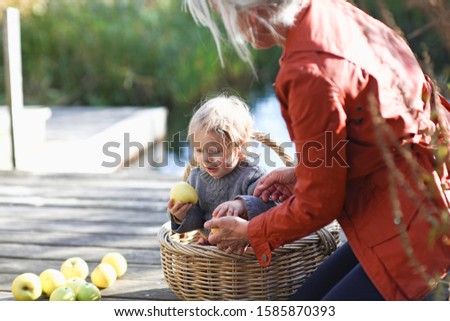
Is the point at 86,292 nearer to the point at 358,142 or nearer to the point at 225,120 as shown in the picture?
the point at 225,120

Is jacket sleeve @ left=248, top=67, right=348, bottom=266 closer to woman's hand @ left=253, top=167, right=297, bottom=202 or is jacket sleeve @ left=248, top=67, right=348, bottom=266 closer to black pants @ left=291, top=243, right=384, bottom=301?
black pants @ left=291, top=243, right=384, bottom=301

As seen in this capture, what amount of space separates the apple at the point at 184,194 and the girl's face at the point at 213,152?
0.09m

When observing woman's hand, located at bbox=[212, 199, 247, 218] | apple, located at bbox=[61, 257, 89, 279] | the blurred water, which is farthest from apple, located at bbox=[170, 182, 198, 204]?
the blurred water

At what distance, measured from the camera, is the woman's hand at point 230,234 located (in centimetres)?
203

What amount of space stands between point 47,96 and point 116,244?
5.45 m

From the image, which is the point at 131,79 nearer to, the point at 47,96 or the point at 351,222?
the point at 47,96

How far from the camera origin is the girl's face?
95.0 inches

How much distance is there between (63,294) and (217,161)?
0.66m

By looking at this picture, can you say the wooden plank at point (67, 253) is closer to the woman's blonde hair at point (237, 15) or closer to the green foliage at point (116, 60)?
the woman's blonde hair at point (237, 15)

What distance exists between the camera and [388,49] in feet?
6.08

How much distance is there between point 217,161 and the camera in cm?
244

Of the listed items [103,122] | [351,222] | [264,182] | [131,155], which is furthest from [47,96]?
[351,222]

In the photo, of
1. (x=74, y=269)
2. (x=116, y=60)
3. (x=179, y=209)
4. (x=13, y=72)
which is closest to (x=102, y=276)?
(x=74, y=269)

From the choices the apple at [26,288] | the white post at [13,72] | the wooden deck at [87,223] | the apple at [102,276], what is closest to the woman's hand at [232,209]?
the wooden deck at [87,223]
